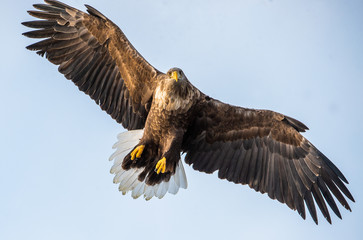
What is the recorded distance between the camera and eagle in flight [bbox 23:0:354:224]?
8.45 m

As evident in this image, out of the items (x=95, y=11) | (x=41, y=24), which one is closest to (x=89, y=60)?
(x=95, y=11)

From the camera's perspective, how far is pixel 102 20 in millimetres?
8484

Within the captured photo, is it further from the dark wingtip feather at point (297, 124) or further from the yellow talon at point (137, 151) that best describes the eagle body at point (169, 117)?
the dark wingtip feather at point (297, 124)

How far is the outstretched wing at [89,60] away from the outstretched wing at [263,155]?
0.91 m

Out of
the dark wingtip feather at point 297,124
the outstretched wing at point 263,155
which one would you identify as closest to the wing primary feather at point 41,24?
the outstretched wing at point 263,155

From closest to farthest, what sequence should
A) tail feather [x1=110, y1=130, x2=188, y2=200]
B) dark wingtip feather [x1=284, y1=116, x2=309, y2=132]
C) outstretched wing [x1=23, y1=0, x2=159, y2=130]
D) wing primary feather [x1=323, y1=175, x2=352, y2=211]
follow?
wing primary feather [x1=323, y1=175, x2=352, y2=211], dark wingtip feather [x1=284, y1=116, x2=309, y2=132], outstretched wing [x1=23, y1=0, x2=159, y2=130], tail feather [x1=110, y1=130, x2=188, y2=200]

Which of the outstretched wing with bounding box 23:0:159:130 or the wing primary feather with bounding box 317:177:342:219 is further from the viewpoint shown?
the outstretched wing with bounding box 23:0:159:130

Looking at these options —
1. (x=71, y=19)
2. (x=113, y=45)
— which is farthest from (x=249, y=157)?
(x=71, y=19)

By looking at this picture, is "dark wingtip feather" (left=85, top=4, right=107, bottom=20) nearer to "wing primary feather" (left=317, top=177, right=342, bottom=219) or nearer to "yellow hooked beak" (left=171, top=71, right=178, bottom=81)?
"yellow hooked beak" (left=171, top=71, right=178, bottom=81)

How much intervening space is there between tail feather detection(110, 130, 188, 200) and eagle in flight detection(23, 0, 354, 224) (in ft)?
0.05

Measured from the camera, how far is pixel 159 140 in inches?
328

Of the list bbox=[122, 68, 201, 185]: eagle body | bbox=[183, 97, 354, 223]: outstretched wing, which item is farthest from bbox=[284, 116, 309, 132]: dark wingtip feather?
bbox=[122, 68, 201, 185]: eagle body

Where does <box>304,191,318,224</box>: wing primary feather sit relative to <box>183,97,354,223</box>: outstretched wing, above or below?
below

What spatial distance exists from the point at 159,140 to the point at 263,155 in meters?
1.58
